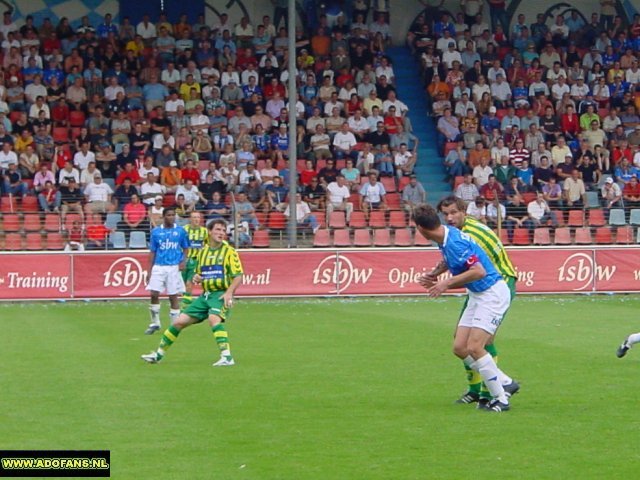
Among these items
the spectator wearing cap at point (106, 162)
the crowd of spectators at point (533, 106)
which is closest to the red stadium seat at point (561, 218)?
the crowd of spectators at point (533, 106)

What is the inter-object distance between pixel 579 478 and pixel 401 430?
6.79 feet

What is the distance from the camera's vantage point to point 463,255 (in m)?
10.5

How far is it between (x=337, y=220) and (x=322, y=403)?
1698cm

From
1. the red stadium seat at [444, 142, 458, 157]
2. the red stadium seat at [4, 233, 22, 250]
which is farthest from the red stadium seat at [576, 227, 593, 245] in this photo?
the red stadium seat at [4, 233, 22, 250]

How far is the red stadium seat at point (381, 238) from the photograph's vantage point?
28.0 meters

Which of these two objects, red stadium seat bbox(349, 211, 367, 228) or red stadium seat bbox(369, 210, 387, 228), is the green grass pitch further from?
red stadium seat bbox(369, 210, 387, 228)

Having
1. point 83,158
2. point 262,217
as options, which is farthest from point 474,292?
point 83,158

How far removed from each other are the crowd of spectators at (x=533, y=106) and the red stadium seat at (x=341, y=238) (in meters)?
3.17

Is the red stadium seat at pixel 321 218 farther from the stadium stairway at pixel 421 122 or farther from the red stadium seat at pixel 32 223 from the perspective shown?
the red stadium seat at pixel 32 223

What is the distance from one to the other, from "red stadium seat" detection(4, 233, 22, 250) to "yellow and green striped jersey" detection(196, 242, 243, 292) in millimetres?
12629

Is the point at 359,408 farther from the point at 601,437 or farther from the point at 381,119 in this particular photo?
the point at 381,119

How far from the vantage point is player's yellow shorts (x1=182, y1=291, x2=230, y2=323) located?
1419cm

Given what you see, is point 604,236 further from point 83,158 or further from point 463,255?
point 463,255

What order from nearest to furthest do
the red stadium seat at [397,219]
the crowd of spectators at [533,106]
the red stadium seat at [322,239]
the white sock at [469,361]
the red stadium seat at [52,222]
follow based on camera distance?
the white sock at [469,361]
the red stadium seat at [52,222]
the red stadium seat at [322,239]
the red stadium seat at [397,219]
the crowd of spectators at [533,106]
